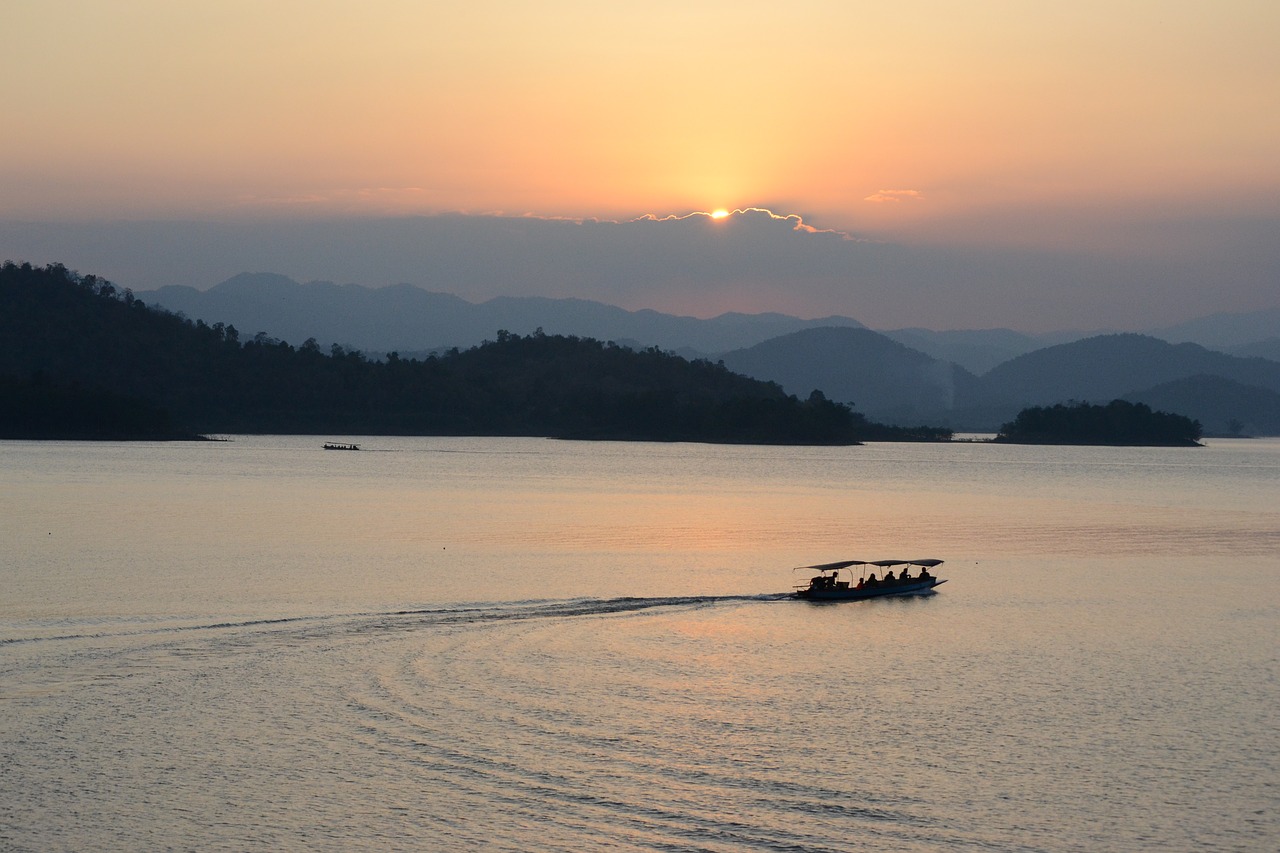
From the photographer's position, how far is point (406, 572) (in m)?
62.7

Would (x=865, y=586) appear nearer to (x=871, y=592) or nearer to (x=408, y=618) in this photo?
(x=871, y=592)

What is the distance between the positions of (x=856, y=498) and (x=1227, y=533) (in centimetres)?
3962

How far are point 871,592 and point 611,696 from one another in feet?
85.2

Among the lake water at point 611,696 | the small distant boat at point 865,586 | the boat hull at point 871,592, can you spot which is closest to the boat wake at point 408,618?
the lake water at point 611,696

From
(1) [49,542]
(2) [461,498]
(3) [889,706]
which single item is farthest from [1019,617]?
(2) [461,498]

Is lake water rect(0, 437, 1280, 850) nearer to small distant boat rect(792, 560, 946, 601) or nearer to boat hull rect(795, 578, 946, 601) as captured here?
boat hull rect(795, 578, 946, 601)

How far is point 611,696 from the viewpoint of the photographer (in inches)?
1451

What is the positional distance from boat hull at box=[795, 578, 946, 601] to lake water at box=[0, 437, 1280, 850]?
3.23 ft

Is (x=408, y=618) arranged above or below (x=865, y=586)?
below

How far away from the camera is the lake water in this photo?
2709cm

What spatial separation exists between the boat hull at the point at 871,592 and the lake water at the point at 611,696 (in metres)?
0.98

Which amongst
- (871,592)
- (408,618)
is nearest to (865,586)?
(871,592)

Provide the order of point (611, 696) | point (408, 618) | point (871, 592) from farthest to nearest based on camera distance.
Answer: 1. point (871, 592)
2. point (408, 618)
3. point (611, 696)

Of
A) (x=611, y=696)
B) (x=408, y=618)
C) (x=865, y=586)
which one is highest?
(x=865, y=586)
